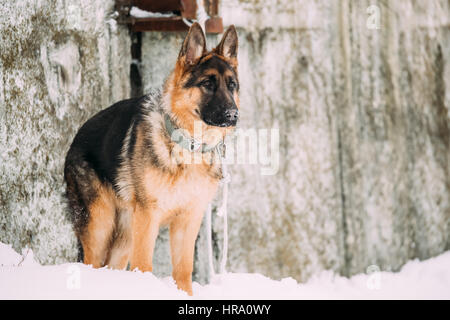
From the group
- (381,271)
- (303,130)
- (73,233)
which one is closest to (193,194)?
(73,233)

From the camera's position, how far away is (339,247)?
5.88 m

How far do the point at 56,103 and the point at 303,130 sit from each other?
100 inches

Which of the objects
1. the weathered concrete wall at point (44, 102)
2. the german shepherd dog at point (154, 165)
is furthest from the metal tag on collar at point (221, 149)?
the weathered concrete wall at point (44, 102)

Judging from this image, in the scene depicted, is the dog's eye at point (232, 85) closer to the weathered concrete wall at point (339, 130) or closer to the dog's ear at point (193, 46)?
the dog's ear at point (193, 46)

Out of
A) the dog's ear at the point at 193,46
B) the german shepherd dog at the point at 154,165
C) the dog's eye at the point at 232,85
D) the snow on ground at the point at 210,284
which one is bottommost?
the snow on ground at the point at 210,284

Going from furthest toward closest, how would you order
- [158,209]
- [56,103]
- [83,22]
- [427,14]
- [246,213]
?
1. [427,14]
2. [246,213]
3. [83,22]
4. [56,103]
5. [158,209]

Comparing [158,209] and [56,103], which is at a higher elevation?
[56,103]

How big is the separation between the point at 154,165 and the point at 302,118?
2.39 meters

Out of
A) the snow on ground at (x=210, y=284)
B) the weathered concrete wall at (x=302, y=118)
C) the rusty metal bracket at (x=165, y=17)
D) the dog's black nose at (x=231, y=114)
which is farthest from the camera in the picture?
the rusty metal bracket at (x=165, y=17)

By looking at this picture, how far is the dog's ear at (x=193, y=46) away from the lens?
3701 millimetres

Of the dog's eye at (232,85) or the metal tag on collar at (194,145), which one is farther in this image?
the dog's eye at (232,85)

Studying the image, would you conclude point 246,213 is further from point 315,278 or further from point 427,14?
point 427,14

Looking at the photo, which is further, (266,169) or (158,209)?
(266,169)

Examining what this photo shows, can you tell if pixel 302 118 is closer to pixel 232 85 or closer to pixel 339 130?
pixel 339 130
